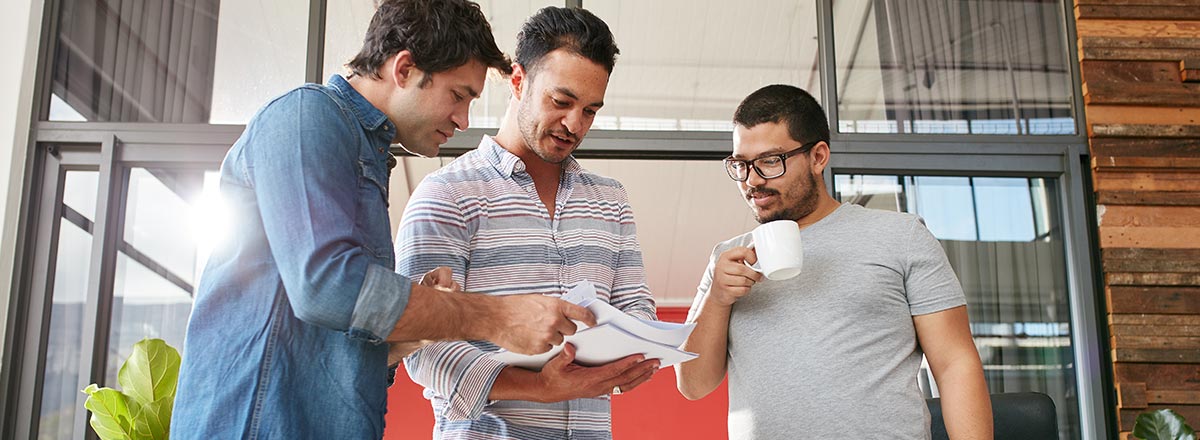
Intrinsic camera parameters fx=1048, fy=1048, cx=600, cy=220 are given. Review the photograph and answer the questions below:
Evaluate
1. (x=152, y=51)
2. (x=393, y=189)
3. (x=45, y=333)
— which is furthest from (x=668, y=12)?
(x=393, y=189)

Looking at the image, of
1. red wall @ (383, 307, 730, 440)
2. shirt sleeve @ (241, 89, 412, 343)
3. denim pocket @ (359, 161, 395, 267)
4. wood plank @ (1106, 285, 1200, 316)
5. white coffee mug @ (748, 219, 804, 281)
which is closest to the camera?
shirt sleeve @ (241, 89, 412, 343)

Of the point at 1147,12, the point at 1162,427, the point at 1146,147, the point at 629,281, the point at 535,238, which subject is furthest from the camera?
the point at 1147,12

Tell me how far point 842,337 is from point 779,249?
0.72ft

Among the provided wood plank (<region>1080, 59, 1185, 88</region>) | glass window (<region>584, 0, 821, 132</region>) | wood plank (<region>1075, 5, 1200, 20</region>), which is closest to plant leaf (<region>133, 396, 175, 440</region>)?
glass window (<region>584, 0, 821, 132</region>)

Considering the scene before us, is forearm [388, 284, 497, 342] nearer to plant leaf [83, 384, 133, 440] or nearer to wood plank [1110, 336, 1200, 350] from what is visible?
plant leaf [83, 384, 133, 440]

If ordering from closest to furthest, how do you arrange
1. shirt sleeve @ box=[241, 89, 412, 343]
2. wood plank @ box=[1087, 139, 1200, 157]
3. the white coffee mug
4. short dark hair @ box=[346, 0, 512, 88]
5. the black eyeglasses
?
shirt sleeve @ box=[241, 89, 412, 343] → short dark hair @ box=[346, 0, 512, 88] → the white coffee mug → the black eyeglasses → wood plank @ box=[1087, 139, 1200, 157]

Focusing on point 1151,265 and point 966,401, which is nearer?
point 966,401

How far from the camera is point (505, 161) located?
172cm

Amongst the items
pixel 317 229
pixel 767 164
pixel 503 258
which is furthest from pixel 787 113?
pixel 317 229

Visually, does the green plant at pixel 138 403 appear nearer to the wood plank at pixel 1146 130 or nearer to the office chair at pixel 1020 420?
the office chair at pixel 1020 420

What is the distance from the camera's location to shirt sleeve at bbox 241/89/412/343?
112cm

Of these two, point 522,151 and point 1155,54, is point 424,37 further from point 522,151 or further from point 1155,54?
point 1155,54

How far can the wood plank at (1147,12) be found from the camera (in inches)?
138

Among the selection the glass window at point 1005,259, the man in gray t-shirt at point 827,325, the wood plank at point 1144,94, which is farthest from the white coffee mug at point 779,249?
the wood plank at point 1144,94
